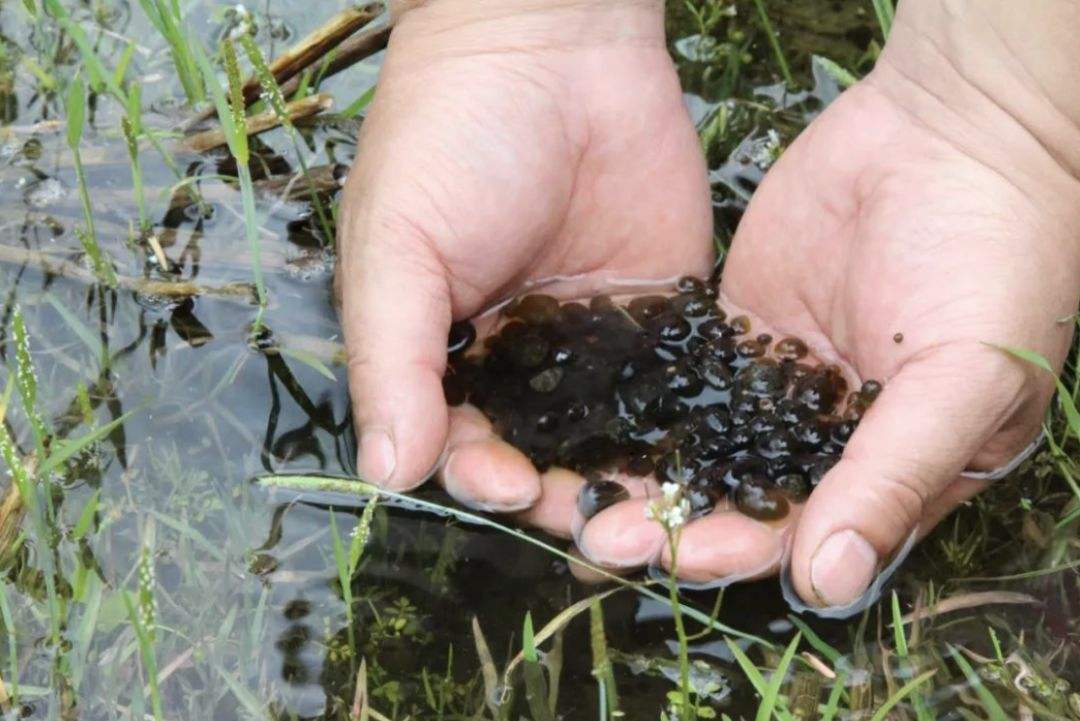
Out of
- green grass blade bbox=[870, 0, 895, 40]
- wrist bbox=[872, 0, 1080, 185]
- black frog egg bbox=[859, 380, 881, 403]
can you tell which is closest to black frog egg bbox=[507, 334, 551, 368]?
black frog egg bbox=[859, 380, 881, 403]

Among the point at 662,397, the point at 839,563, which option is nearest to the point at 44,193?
the point at 662,397

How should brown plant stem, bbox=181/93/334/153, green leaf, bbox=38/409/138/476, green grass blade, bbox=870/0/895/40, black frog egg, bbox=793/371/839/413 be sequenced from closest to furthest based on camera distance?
green leaf, bbox=38/409/138/476 → black frog egg, bbox=793/371/839/413 → brown plant stem, bbox=181/93/334/153 → green grass blade, bbox=870/0/895/40

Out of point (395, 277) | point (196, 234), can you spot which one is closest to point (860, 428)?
point (395, 277)

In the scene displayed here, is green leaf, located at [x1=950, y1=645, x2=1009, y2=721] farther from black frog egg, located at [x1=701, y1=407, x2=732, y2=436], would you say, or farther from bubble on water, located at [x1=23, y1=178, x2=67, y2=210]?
bubble on water, located at [x1=23, y1=178, x2=67, y2=210]

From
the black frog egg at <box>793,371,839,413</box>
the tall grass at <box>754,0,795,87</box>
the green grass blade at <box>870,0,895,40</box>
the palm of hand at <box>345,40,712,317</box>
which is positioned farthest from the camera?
the tall grass at <box>754,0,795,87</box>

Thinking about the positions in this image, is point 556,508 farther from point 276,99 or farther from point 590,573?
point 276,99

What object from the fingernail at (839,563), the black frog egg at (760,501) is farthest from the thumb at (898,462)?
the black frog egg at (760,501)

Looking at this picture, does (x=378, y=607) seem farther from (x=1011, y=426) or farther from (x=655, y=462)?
(x=1011, y=426)
